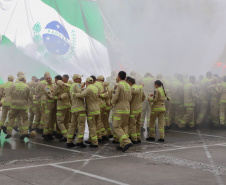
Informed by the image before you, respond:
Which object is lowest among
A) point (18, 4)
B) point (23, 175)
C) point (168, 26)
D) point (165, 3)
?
point (23, 175)

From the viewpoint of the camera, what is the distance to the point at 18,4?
2106 cm

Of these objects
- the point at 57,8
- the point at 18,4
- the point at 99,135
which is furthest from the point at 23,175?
the point at 57,8

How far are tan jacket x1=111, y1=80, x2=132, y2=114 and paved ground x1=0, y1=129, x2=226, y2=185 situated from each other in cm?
101

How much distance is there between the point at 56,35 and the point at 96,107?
13.9m

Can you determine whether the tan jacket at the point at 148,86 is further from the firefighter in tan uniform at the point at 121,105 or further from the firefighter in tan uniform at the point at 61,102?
the firefighter in tan uniform at the point at 121,105

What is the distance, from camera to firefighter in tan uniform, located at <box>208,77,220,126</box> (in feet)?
46.9

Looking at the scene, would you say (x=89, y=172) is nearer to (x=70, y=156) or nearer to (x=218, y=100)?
(x=70, y=156)

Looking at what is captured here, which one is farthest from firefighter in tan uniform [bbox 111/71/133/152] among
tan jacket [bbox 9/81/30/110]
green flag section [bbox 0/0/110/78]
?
green flag section [bbox 0/0/110/78]

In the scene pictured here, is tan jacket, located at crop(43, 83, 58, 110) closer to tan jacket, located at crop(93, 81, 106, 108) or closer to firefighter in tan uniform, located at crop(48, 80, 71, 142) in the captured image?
firefighter in tan uniform, located at crop(48, 80, 71, 142)

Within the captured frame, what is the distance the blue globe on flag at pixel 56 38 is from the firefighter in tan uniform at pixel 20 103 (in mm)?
11749

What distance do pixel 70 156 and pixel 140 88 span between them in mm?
3168

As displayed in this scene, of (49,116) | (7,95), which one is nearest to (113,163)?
(49,116)

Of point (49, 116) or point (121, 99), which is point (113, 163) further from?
point (49, 116)

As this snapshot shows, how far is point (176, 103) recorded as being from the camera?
559 inches
